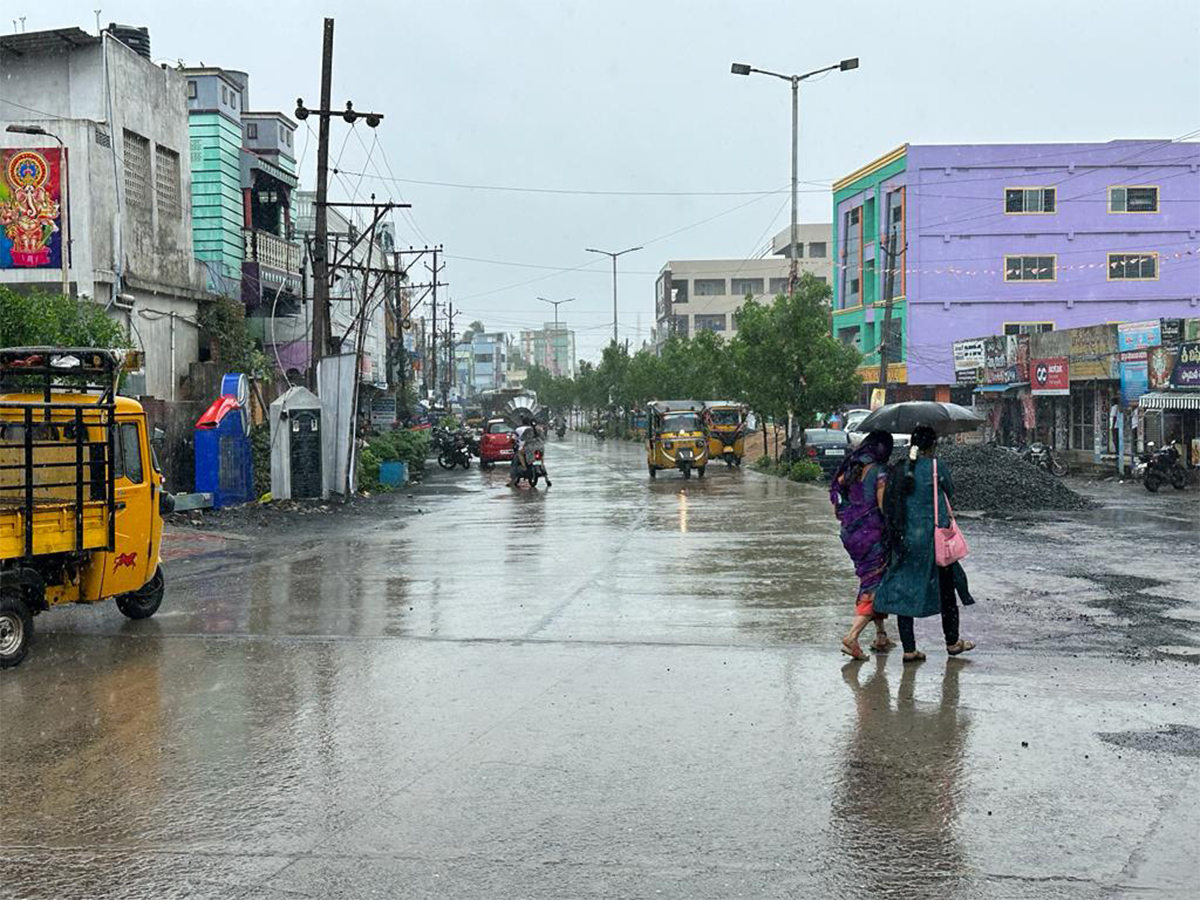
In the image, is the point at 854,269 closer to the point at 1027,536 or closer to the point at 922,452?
the point at 1027,536

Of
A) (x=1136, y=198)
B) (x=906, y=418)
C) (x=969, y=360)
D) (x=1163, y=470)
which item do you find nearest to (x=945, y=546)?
(x=906, y=418)

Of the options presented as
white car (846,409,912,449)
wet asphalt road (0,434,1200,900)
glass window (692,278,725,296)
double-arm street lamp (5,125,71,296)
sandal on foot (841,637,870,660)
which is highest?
glass window (692,278,725,296)

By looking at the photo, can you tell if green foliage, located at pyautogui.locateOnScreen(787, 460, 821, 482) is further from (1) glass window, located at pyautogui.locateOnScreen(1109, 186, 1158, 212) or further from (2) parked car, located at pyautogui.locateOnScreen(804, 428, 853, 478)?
(1) glass window, located at pyautogui.locateOnScreen(1109, 186, 1158, 212)

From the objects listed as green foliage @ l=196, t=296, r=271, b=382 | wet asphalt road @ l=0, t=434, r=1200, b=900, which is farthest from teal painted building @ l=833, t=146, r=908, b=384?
wet asphalt road @ l=0, t=434, r=1200, b=900

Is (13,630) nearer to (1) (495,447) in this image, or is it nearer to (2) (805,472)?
(2) (805,472)

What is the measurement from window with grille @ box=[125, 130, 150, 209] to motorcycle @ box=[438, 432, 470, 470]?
21052 millimetres

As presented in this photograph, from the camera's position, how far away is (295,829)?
549cm

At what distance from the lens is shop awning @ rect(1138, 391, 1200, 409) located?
1215 inches

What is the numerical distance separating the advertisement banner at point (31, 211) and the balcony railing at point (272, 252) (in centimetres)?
880

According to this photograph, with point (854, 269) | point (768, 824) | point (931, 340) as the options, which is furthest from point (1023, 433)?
point (768, 824)

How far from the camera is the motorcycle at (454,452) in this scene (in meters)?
46.2

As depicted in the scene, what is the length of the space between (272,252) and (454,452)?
46.1ft

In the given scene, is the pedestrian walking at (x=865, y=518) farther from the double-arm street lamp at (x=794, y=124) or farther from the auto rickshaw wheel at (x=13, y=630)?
the double-arm street lamp at (x=794, y=124)

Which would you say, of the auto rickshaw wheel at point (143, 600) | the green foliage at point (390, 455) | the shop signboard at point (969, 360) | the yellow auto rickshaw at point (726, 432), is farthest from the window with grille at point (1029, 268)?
the auto rickshaw wheel at point (143, 600)
